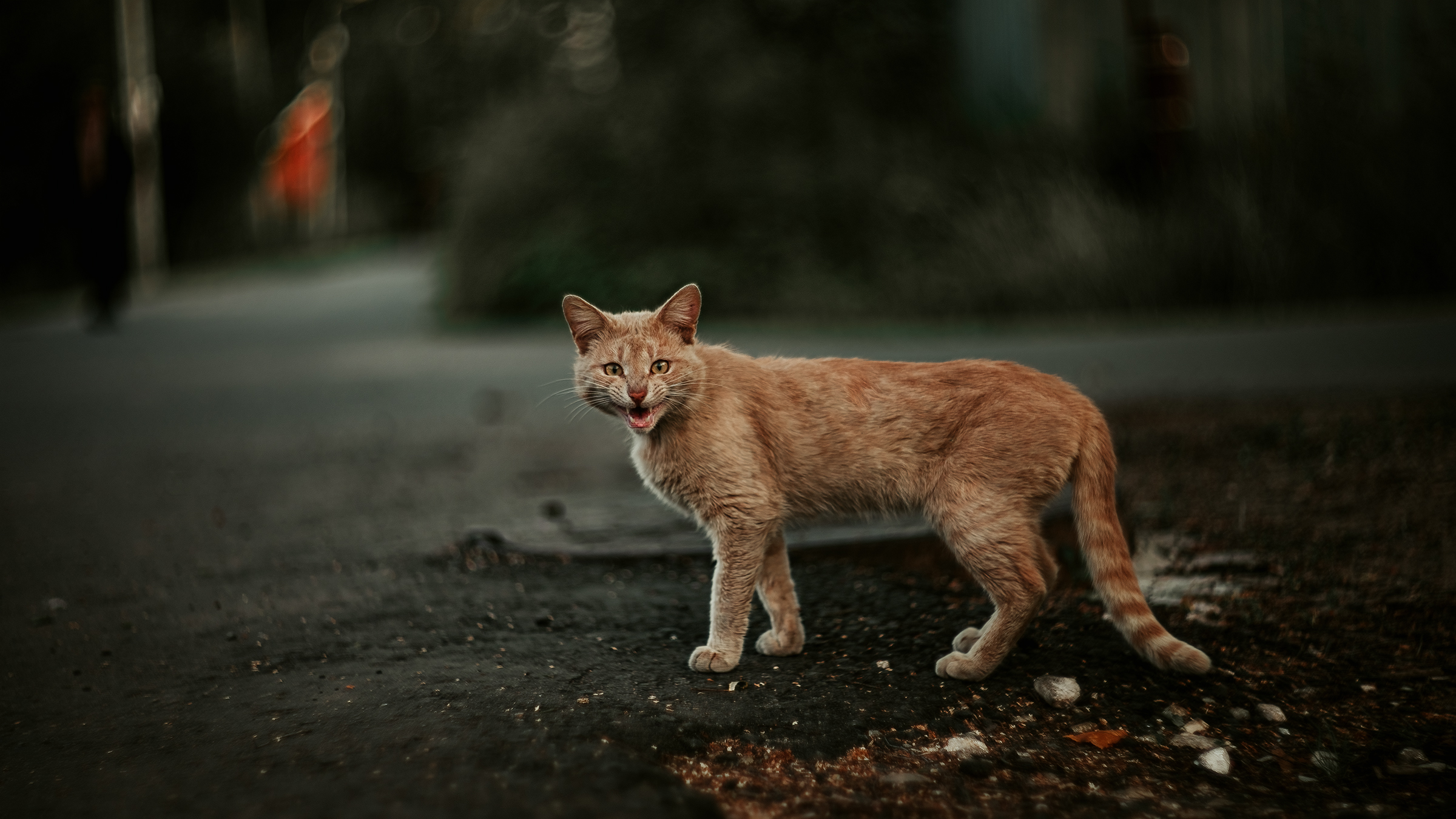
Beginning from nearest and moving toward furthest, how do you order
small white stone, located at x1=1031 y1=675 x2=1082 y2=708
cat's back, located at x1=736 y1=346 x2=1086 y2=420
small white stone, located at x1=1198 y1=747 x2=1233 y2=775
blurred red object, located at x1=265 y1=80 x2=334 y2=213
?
small white stone, located at x1=1198 y1=747 x2=1233 y2=775, small white stone, located at x1=1031 y1=675 x2=1082 y2=708, cat's back, located at x1=736 y1=346 x2=1086 y2=420, blurred red object, located at x1=265 y1=80 x2=334 y2=213

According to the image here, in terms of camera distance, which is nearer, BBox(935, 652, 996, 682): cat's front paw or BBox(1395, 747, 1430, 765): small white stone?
BBox(1395, 747, 1430, 765): small white stone

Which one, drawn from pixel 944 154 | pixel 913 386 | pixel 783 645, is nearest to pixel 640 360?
pixel 913 386

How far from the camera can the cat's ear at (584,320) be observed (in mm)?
3094

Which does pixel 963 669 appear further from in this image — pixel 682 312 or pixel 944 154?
pixel 944 154

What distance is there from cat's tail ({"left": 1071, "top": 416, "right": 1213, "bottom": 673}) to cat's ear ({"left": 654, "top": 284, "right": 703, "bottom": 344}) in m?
1.12

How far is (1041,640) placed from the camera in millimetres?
3131

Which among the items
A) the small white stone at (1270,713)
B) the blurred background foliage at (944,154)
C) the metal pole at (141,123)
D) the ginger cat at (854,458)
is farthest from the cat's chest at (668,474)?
the metal pole at (141,123)

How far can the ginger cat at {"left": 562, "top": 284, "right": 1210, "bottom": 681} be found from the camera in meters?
2.81

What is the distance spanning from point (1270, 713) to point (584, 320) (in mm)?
2044

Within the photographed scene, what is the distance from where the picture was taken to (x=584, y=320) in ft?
10.2

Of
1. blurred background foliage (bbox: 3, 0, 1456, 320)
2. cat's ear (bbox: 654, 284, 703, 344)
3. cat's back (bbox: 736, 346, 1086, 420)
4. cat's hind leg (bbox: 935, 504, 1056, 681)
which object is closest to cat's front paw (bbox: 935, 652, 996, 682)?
cat's hind leg (bbox: 935, 504, 1056, 681)

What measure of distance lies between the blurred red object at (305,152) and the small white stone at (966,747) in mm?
28735

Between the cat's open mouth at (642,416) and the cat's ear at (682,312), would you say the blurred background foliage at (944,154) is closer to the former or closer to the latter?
the cat's ear at (682,312)

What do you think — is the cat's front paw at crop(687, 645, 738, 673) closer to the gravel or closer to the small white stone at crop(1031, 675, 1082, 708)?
the small white stone at crop(1031, 675, 1082, 708)
